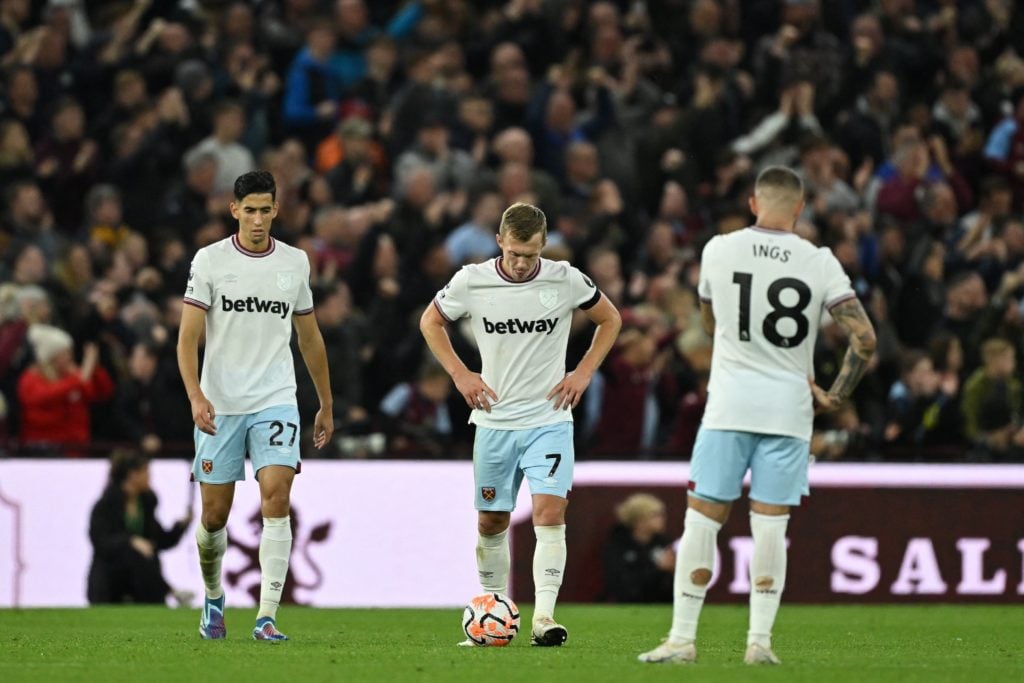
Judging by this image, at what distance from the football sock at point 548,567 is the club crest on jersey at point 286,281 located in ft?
6.57

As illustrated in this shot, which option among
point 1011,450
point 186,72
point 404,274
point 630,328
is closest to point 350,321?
point 404,274

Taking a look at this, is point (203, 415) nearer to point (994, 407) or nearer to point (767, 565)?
point (767, 565)

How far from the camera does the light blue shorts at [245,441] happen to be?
11.0 metres

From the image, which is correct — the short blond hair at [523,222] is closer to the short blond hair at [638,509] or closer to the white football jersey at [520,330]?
the white football jersey at [520,330]

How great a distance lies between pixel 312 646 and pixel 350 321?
6639 mm

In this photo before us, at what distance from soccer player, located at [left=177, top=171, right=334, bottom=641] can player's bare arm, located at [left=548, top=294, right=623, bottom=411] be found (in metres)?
1.53

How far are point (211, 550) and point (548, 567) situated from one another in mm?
2045

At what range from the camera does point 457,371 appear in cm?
1073

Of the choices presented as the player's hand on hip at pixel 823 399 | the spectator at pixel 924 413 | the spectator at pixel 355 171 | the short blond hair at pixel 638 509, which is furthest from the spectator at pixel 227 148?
the player's hand on hip at pixel 823 399

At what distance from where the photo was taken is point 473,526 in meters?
16.8

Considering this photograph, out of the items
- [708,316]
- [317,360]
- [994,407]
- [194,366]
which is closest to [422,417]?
[994,407]

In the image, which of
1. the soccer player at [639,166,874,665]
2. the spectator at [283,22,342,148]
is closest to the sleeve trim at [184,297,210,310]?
the soccer player at [639,166,874,665]

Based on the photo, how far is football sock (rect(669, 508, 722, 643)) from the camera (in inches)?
362

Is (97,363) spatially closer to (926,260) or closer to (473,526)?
(473,526)
